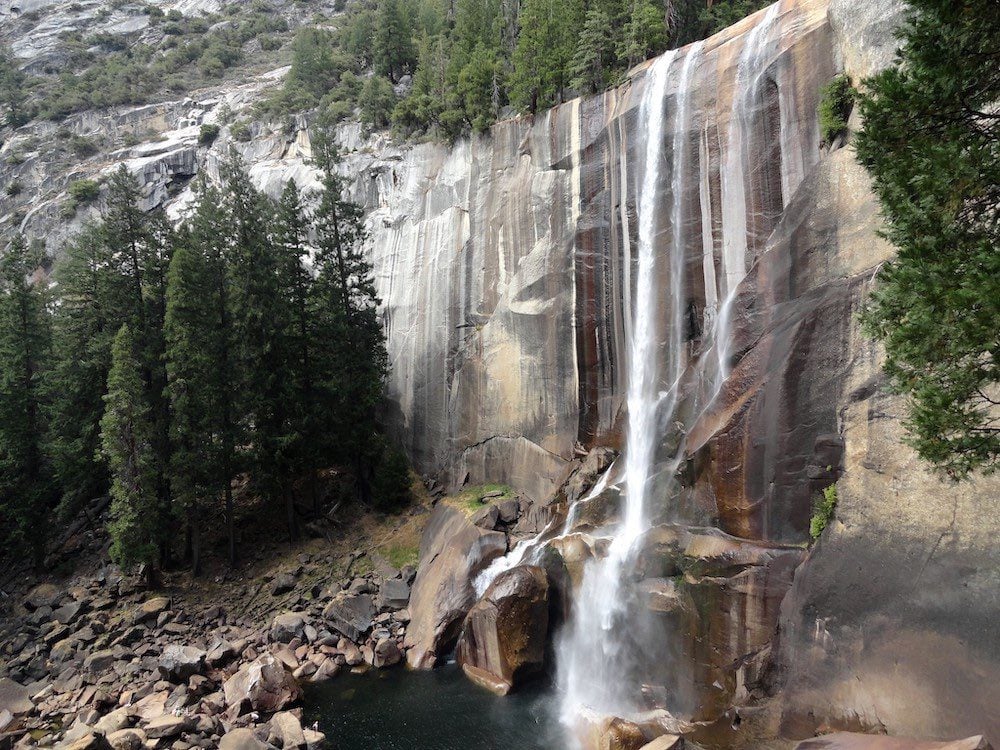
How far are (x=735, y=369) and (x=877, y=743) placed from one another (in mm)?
8288

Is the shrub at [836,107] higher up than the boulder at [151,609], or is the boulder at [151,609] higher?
the shrub at [836,107]

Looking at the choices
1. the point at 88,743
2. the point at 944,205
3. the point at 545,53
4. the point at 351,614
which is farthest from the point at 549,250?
the point at 88,743

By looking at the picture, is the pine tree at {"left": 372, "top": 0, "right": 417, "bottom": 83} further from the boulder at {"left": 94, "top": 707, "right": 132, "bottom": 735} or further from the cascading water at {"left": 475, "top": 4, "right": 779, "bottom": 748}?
the boulder at {"left": 94, "top": 707, "right": 132, "bottom": 735}

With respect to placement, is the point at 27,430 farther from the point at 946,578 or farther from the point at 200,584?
the point at 946,578

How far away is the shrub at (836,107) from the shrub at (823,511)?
30.5 ft

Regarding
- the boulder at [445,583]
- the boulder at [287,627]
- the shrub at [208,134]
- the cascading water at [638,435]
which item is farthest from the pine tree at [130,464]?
the shrub at [208,134]

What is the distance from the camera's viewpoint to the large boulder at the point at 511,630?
16359mm

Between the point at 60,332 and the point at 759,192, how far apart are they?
30.0 metres

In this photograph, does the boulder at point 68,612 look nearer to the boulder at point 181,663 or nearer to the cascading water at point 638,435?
the boulder at point 181,663

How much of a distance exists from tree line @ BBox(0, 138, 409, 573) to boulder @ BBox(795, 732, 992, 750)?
20.1m

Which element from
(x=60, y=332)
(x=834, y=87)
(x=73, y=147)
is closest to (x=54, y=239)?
(x=73, y=147)

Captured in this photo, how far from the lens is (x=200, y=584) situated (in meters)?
23.2

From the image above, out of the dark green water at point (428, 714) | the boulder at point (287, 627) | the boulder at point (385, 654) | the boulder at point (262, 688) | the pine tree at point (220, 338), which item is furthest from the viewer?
the pine tree at point (220, 338)

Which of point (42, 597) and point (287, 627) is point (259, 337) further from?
point (42, 597)
